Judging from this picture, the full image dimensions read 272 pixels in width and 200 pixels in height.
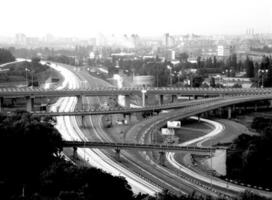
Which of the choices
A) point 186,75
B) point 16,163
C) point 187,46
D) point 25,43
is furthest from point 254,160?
point 25,43

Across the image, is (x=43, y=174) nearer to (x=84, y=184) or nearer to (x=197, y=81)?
(x=84, y=184)

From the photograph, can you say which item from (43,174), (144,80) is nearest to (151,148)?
(43,174)

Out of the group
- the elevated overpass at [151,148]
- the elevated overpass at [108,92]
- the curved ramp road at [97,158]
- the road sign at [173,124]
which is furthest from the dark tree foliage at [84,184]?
the elevated overpass at [108,92]

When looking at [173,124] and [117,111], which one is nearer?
[173,124]

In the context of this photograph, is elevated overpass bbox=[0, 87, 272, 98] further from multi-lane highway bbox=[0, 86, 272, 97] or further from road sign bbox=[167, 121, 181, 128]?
road sign bbox=[167, 121, 181, 128]

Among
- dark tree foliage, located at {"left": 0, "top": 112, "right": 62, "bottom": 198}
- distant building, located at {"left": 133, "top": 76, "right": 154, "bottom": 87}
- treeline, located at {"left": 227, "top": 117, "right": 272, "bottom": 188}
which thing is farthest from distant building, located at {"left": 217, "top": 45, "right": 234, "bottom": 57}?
dark tree foliage, located at {"left": 0, "top": 112, "right": 62, "bottom": 198}

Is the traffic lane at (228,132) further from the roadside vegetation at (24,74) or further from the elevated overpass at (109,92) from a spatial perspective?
the roadside vegetation at (24,74)

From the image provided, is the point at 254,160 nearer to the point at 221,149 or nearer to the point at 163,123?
the point at 221,149

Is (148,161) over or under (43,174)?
under

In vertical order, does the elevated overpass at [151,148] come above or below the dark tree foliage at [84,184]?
below
